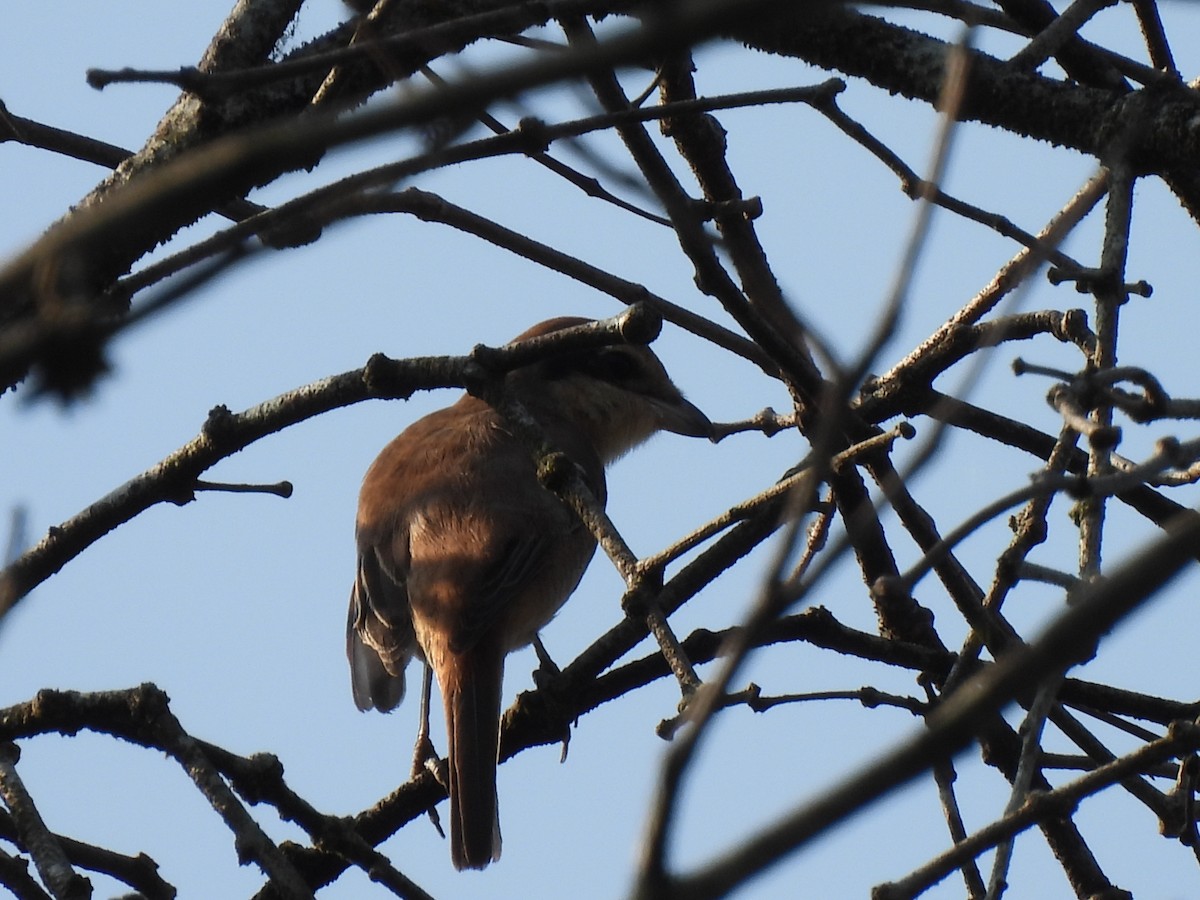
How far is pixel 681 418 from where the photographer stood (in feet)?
22.1

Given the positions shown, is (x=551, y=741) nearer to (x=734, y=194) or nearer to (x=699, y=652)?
(x=699, y=652)

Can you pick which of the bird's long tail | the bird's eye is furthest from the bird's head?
the bird's long tail

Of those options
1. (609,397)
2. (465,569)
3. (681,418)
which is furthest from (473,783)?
(609,397)

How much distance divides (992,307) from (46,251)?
2654mm

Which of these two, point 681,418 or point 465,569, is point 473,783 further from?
point 681,418

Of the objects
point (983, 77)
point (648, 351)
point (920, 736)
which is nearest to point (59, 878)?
point (920, 736)

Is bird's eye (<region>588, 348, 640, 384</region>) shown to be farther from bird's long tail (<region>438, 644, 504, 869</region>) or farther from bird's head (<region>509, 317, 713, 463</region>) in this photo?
bird's long tail (<region>438, 644, 504, 869</region>)

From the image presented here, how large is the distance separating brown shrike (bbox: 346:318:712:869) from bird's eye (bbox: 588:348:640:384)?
222 millimetres

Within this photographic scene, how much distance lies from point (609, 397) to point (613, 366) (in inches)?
5.2

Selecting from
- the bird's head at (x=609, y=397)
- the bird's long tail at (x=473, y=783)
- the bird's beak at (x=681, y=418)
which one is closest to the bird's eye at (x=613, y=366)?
the bird's head at (x=609, y=397)

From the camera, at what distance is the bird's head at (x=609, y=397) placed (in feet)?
22.4

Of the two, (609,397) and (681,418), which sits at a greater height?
(609,397)

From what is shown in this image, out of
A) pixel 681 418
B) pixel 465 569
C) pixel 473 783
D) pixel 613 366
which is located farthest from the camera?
pixel 613 366

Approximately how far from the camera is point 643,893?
1.17 meters
